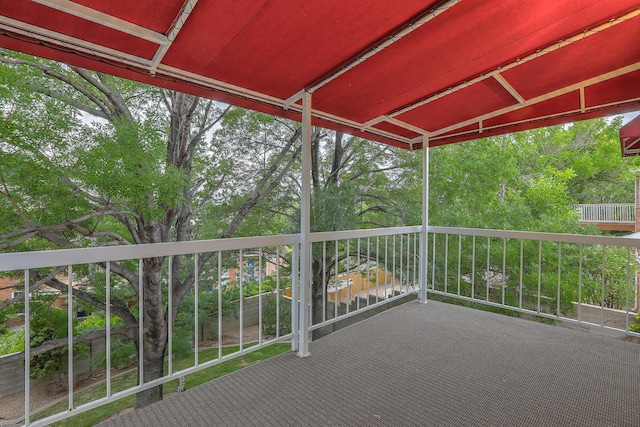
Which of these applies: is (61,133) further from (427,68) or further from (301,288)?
(427,68)

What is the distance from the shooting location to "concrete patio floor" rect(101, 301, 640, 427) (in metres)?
1.73

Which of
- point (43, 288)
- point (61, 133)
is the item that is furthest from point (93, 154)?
point (43, 288)

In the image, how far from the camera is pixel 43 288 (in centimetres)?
527

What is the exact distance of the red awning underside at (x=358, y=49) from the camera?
1493 mm

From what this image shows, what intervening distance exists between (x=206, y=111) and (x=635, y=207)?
9.96 meters

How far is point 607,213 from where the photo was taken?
24.2 ft

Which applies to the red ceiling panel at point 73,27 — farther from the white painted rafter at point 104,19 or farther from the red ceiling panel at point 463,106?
the red ceiling panel at point 463,106

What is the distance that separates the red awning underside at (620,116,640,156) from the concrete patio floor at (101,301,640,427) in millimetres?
1785

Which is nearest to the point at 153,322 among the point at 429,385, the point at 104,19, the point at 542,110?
the point at 429,385

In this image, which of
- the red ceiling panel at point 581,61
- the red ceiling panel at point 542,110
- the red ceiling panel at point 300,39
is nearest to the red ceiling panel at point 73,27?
the red ceiling panel at point 300,39

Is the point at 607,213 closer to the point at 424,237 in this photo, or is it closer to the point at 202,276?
the point at 424,237

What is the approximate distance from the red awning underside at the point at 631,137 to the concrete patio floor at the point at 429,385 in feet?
5.86

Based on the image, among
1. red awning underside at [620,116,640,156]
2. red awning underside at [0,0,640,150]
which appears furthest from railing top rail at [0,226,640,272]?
red awning underside at [0,0,640,150]

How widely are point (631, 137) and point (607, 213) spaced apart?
21.9ft
